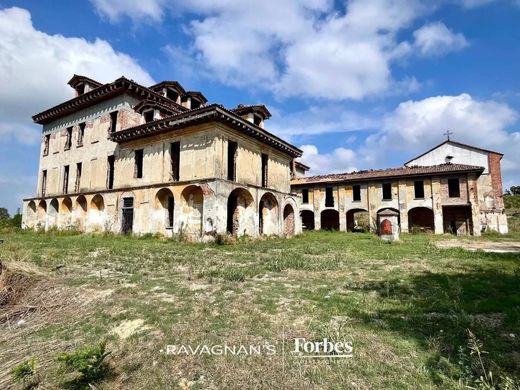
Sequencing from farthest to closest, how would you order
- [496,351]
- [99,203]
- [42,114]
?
[42,114]
[99,203]
[496,351]

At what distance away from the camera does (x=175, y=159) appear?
18.5 meters

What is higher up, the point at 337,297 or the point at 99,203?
the point at 99,203

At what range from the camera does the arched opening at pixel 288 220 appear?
22.1m

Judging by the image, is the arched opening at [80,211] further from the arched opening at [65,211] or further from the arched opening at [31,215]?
the arched opening at [31,215]

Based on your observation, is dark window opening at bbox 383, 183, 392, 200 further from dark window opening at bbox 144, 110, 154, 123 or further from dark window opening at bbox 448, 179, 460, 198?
dark window opening at bbox 144, 110, 154, 123

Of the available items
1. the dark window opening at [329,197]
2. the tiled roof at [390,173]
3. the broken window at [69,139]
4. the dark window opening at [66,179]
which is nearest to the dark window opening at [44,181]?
the dark window opening at [66,179]

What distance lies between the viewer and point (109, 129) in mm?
21938

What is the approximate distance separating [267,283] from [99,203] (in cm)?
1853

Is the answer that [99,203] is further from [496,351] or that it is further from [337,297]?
[496,351]

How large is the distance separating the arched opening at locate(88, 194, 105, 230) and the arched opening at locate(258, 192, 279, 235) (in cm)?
1061

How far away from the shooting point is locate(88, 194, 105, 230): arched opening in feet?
69.4

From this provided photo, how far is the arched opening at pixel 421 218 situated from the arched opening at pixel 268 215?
43.0 ft

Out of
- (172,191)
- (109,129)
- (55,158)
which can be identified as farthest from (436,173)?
(55,158)

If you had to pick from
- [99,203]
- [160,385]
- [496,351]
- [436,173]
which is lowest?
[160,385]
